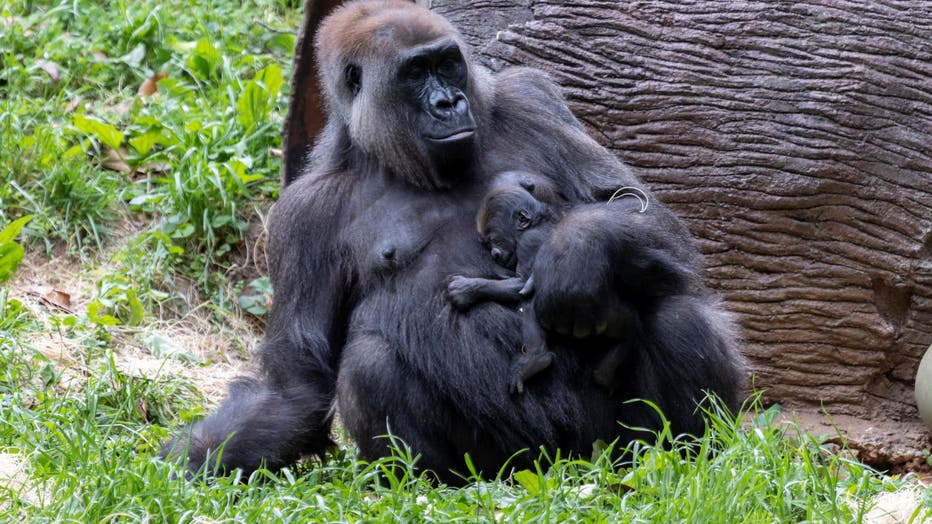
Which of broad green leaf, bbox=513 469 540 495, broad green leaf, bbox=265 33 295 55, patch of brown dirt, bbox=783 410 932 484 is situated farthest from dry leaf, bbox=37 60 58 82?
broad green leaf, bbox=513 469 540 495

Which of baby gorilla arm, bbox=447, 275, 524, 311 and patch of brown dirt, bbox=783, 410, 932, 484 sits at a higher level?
baby gorilla arm, bbox=447, 275, 524, 311

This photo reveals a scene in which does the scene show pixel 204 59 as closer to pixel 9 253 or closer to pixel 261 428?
pixel 9 253

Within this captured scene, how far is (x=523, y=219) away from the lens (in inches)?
171

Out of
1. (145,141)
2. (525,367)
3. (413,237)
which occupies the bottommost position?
(145,141)

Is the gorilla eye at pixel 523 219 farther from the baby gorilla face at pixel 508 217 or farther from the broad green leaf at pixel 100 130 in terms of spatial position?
the broad green leaf at pixel 100 130

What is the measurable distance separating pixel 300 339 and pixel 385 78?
1008 mm

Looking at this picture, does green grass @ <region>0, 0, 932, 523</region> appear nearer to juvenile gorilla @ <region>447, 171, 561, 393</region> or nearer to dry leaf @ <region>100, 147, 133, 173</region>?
dry leaf @ <region>100, 147, 133, 173</region>

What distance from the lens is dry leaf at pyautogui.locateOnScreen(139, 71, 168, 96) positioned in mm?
7500

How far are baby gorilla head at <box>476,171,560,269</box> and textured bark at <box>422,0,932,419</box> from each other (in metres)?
1.44

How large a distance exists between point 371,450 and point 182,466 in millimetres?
667

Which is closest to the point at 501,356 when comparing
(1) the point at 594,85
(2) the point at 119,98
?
(1) the point at 594,85

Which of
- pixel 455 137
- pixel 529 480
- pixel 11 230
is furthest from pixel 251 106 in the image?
pixel 529 480

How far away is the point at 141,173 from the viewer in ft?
23.3

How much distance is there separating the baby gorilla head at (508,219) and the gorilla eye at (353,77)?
0.71 m
